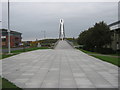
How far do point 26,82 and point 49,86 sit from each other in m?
1.09

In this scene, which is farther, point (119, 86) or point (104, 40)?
point (104, 40)

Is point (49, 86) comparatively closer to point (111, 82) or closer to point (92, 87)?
point (92, 87)

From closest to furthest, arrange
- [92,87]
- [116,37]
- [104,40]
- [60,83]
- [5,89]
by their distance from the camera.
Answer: [5,89] → [92,87] → [60,83] → [104,40] → [116,37]

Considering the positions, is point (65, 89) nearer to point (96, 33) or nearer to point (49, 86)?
point (49, 86)

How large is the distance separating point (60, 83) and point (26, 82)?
1.33 m

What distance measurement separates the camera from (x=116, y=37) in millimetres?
53312

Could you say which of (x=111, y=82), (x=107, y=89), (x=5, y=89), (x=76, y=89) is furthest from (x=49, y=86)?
(x=111, y=82)

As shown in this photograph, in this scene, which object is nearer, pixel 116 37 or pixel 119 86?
pixel 119 86

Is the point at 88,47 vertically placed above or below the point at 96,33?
below

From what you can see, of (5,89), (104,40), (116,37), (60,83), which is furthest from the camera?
(116,37)

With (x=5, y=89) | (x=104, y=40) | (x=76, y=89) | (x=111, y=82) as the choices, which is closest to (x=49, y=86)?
(x=76, y=89)

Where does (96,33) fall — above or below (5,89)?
above

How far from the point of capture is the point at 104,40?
45125 millimetres

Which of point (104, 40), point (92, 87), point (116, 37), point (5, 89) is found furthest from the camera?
point (116, 37)
